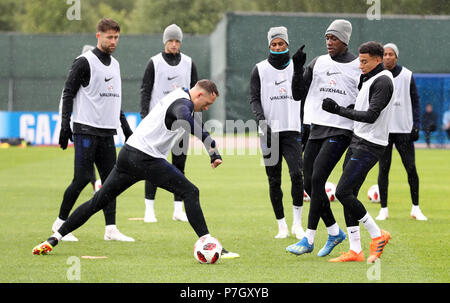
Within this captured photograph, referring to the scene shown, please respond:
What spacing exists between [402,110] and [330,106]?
4217mm

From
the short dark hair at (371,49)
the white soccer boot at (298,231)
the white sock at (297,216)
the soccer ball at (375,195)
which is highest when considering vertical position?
the short dark hair at (371,49)

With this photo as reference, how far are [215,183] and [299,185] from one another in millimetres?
8389

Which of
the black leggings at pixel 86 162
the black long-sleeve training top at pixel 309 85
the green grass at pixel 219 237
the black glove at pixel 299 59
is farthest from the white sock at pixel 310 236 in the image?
the black leggings at pixel 86 162

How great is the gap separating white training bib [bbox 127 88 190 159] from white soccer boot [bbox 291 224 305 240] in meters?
2.48

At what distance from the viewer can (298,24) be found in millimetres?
38781

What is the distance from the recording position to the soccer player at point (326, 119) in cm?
832

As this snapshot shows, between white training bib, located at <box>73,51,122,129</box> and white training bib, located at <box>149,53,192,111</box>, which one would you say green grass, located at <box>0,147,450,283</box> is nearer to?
white training bib, located at <box>73,51,122,129</box>

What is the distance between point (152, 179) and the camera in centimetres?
797

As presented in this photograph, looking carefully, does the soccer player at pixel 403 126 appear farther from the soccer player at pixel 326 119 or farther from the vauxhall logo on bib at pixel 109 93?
the vauxhall logo on bib at pixel 109 93

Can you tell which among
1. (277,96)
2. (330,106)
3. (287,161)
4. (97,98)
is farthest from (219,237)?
(330,106)

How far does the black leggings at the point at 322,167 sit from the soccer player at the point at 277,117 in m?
1.16

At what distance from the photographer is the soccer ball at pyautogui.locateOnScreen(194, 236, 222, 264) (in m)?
7.75

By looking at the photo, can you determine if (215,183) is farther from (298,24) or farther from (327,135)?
(298,24)
